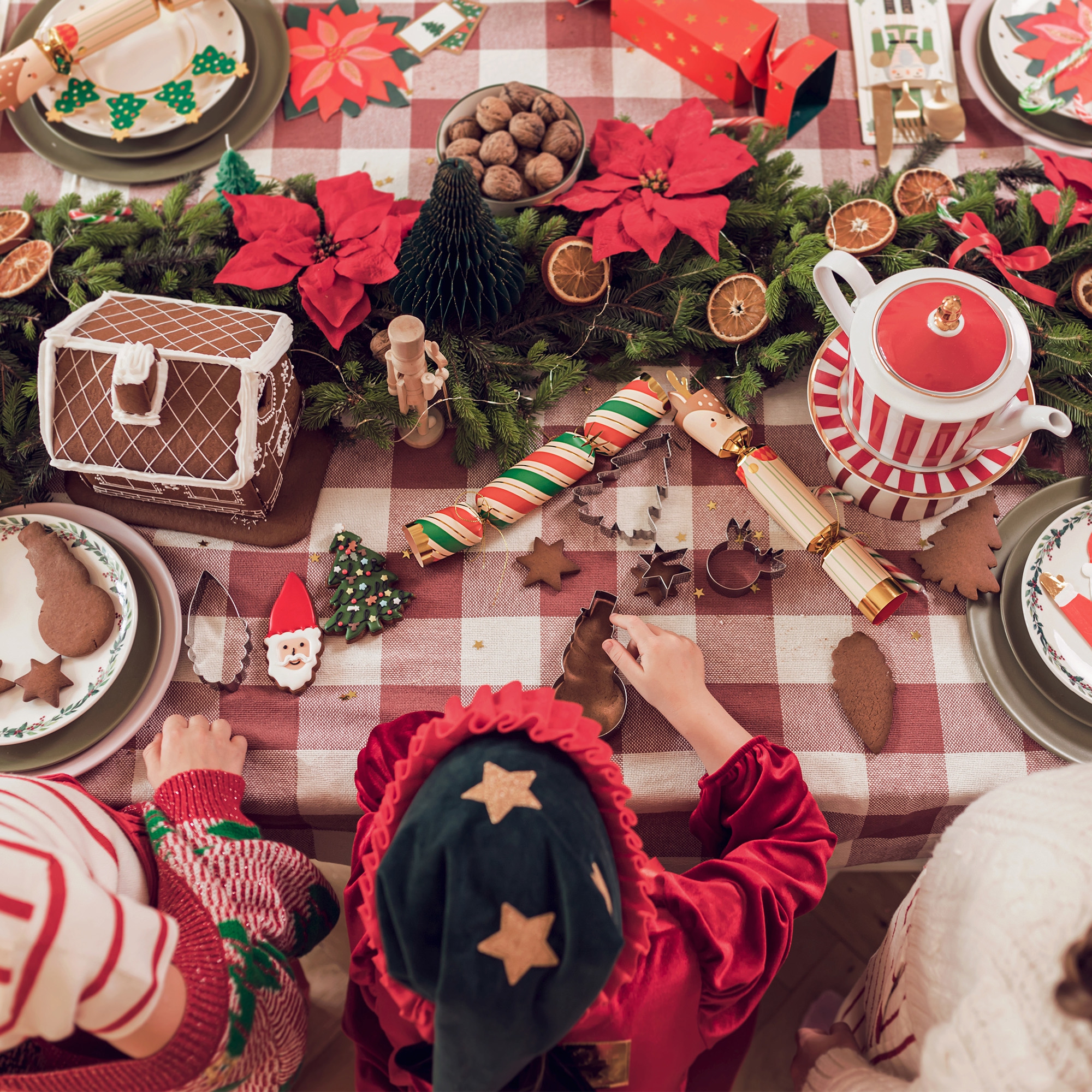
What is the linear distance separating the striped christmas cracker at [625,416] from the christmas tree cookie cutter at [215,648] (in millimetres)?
511

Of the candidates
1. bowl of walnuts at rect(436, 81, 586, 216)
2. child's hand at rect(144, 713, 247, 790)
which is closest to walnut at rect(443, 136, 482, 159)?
bowl of walnuts at rect(436, 81, 586, 216)

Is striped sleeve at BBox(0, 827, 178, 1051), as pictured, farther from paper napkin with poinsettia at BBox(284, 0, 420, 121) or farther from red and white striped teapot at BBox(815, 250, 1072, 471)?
paper napkin with poinsettia at BBox(284, 0, 420, 121)

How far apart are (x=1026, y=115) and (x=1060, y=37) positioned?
129 millimetres

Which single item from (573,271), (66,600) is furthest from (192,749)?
(573,271)

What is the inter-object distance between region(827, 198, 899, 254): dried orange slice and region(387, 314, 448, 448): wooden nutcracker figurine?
0.55 metres

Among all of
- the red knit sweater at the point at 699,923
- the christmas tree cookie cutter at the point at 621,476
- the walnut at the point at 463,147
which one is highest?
the walnut at the point at 463,147

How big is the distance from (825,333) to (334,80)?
33.4 inches

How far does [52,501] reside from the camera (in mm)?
1039

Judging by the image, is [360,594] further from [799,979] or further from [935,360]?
[799,979]

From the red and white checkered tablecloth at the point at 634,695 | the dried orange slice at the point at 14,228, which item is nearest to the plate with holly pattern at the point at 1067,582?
the red and white checkered tablecloth at the point at 634,695

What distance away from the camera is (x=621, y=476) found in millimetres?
1050

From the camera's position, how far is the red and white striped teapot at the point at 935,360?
80cm

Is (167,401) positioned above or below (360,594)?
above

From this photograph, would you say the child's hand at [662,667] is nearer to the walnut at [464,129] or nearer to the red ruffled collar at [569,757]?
the red ruffled collar at [569,757]
